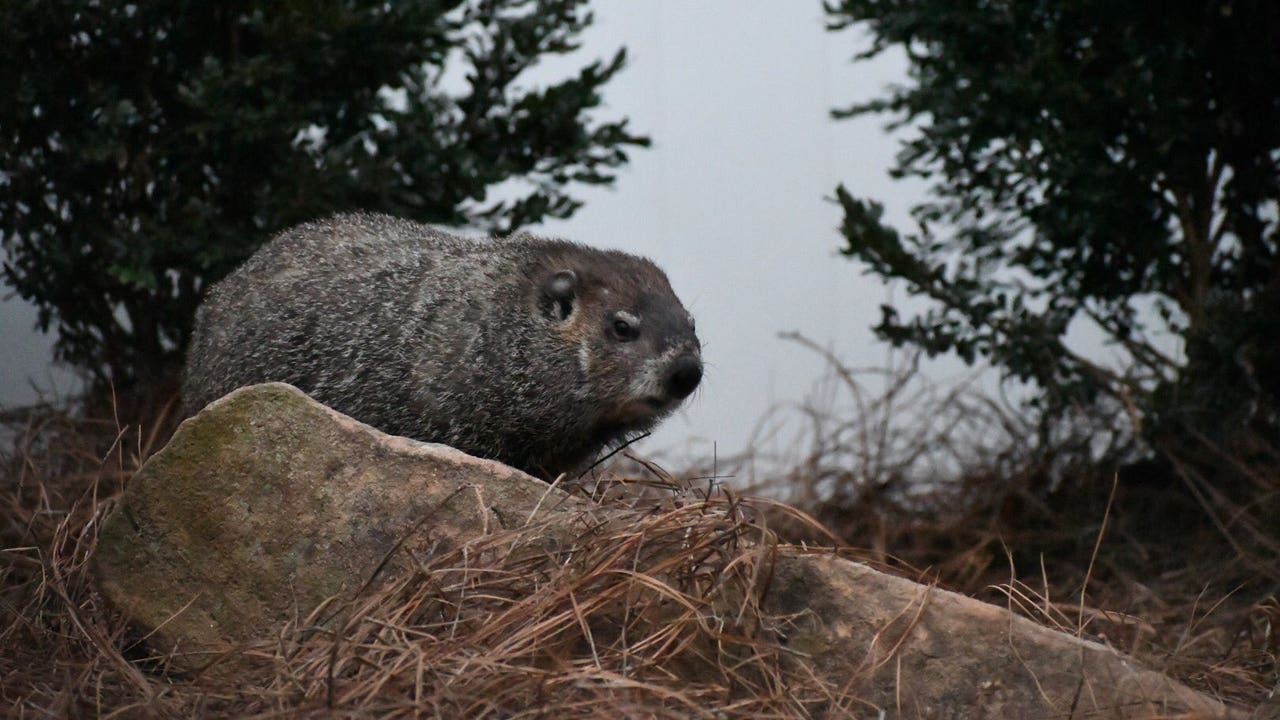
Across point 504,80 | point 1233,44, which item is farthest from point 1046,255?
point 504,80

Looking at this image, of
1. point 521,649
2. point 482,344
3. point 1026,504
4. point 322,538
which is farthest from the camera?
point 1026,504

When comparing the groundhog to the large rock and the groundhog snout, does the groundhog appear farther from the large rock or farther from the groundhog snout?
the large rock

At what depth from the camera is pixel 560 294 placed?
5250mm

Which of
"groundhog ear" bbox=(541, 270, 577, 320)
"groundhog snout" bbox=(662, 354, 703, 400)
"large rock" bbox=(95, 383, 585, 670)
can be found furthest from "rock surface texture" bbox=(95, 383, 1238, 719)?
"groundhog ear" bbox=(541, 270, 577, 320)

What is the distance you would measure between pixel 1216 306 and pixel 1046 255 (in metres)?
1.15

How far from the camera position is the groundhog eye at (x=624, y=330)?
16.8 ft

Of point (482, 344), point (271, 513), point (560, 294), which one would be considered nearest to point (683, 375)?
point (560, 294)

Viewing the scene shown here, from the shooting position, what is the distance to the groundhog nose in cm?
502

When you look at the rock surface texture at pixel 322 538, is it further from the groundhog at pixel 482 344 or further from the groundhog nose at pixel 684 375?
the groundhog nose at pixel 684 375

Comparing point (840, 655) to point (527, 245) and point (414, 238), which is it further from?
point (414, 238)

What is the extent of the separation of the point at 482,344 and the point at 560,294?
366 millimetres

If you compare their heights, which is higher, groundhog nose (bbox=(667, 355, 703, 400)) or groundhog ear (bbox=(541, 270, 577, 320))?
groundhog ear (bbox=(541, 270, 577, 320))

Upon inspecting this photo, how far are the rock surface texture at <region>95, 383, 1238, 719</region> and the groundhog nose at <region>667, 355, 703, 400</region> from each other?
783 mm

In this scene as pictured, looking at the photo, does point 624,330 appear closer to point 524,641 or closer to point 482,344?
point 482,344
